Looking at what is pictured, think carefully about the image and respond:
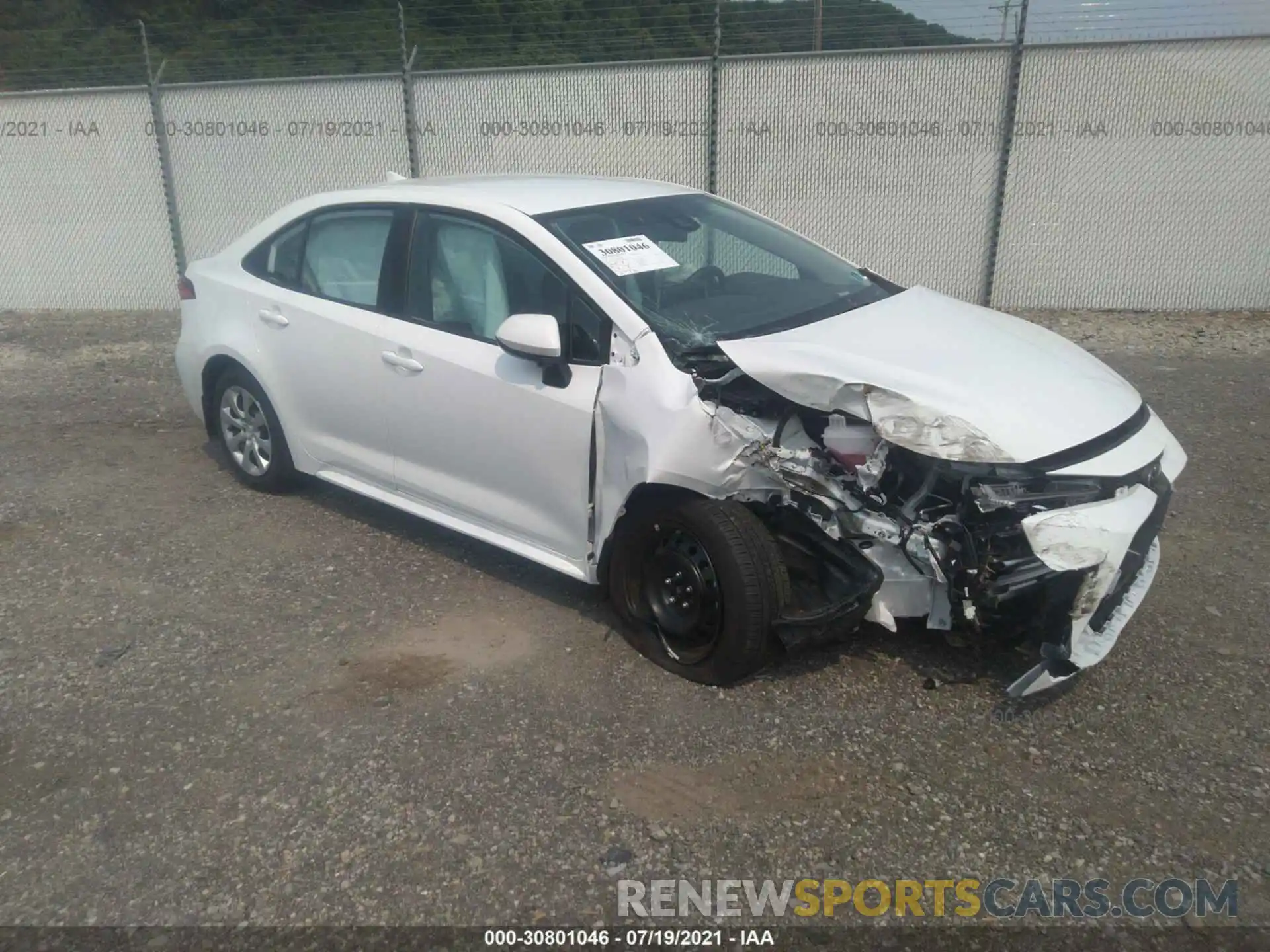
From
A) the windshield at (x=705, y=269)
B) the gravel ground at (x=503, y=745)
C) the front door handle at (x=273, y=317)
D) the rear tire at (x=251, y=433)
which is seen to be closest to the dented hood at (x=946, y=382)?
the windshield at (x=705, y=269)

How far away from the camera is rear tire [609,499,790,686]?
3496 mm

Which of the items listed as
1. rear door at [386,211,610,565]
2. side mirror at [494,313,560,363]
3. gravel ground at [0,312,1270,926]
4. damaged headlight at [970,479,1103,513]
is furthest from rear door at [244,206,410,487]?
damaged headlight at [970,479,1103,513]

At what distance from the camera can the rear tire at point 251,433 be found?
532 cm

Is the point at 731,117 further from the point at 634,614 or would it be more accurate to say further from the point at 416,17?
the point at 634,614

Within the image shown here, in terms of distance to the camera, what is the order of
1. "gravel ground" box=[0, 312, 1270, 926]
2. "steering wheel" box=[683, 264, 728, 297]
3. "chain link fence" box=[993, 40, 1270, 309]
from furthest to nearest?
1. "chain link fence" box=[993, 40, 1270, 309]
2. "steering wheel" box=[683, 264, 728, 297]
3. "gravel ground" box=[0, 312, 1270, 926]

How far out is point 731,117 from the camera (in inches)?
381

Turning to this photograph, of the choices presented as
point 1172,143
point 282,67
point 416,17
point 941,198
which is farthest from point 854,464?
point 282,67

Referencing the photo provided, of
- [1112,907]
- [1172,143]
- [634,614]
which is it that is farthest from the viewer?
[1172,143]

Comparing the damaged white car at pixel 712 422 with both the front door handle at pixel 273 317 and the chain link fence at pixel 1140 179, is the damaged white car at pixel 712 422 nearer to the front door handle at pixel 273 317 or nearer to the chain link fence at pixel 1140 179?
the front door handle at pixel 273 317

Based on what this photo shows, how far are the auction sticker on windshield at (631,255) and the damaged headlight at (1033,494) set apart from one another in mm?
1585

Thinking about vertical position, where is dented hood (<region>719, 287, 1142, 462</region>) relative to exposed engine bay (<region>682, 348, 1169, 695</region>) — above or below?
above

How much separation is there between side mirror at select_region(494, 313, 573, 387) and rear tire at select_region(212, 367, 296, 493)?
1910 mm

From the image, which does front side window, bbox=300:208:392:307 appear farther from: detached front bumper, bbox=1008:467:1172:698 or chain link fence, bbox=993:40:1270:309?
chain link fence, bbox=993:40:1270:309

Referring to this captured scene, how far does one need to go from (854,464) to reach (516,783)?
151 centimetres
